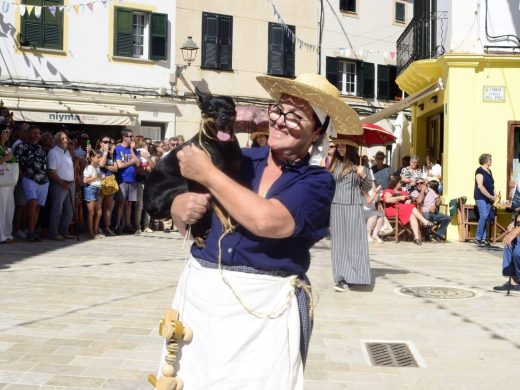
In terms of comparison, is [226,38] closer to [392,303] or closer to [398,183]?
[398,183]

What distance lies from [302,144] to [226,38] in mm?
22547

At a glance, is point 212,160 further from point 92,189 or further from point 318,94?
point 92,189

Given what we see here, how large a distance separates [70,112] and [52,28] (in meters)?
2.68

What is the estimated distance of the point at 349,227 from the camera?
8320 mm

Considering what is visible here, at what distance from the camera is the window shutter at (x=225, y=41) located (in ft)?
80.1

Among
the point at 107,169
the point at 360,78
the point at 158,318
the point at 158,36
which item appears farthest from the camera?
the point at 360,78

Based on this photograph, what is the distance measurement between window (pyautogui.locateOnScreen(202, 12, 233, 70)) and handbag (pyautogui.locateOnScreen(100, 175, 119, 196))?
11.4 m

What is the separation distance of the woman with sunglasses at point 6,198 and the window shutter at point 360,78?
17237 mm

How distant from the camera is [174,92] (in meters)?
23.5

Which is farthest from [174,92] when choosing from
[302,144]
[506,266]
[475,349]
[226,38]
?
[302,144]

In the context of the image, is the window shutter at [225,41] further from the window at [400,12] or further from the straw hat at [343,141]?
the straw hat at [343,141]

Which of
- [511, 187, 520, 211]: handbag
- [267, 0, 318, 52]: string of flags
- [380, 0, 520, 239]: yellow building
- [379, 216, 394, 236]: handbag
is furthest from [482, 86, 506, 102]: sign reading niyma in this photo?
[267, 0, 318, 52]: string of flags

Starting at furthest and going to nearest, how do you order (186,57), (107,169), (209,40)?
(209,40) < (186,57) < (107,169)

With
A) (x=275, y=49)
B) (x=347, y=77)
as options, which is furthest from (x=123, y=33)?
(x=347, y=77)
